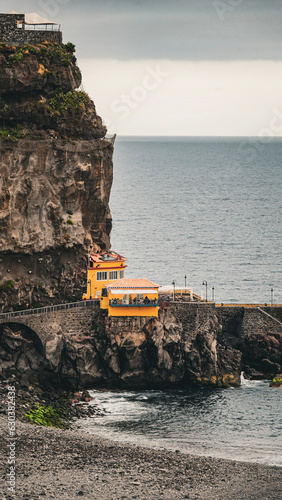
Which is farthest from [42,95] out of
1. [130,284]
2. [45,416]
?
[45,416]

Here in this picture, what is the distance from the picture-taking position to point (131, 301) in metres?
98.9

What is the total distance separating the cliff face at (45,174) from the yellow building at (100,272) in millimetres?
944

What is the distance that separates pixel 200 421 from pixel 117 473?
688 inches

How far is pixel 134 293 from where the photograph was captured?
9925 centimetres

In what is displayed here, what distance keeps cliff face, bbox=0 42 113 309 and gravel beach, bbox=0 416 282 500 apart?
23628mm

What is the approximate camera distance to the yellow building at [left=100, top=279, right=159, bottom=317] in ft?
323

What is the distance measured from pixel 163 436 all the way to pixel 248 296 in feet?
169

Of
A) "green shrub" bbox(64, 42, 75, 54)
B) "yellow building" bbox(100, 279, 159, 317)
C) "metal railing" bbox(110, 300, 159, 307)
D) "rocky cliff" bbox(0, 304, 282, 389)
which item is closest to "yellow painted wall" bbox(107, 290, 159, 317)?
"yellow building" bbox(100, 279, 159, 317)

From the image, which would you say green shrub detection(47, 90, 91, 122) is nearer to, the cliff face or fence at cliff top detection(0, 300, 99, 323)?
the cliff face

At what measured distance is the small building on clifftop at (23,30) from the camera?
103m

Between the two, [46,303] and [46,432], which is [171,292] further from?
[46,432]

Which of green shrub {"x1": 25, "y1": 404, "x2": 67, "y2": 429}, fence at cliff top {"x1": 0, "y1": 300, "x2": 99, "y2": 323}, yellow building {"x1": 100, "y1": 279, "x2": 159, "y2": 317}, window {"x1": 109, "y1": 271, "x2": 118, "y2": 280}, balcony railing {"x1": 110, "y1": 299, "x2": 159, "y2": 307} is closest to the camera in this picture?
green shrub {"x1": 25, "y1": 404, "x2": 67, "y2": 429}

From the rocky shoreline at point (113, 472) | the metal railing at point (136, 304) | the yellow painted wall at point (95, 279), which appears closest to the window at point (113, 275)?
the yellow painted wall at point (95, 279)

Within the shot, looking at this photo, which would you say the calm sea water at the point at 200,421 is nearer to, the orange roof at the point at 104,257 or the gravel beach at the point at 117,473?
the gravel beach at the point at 117,473
